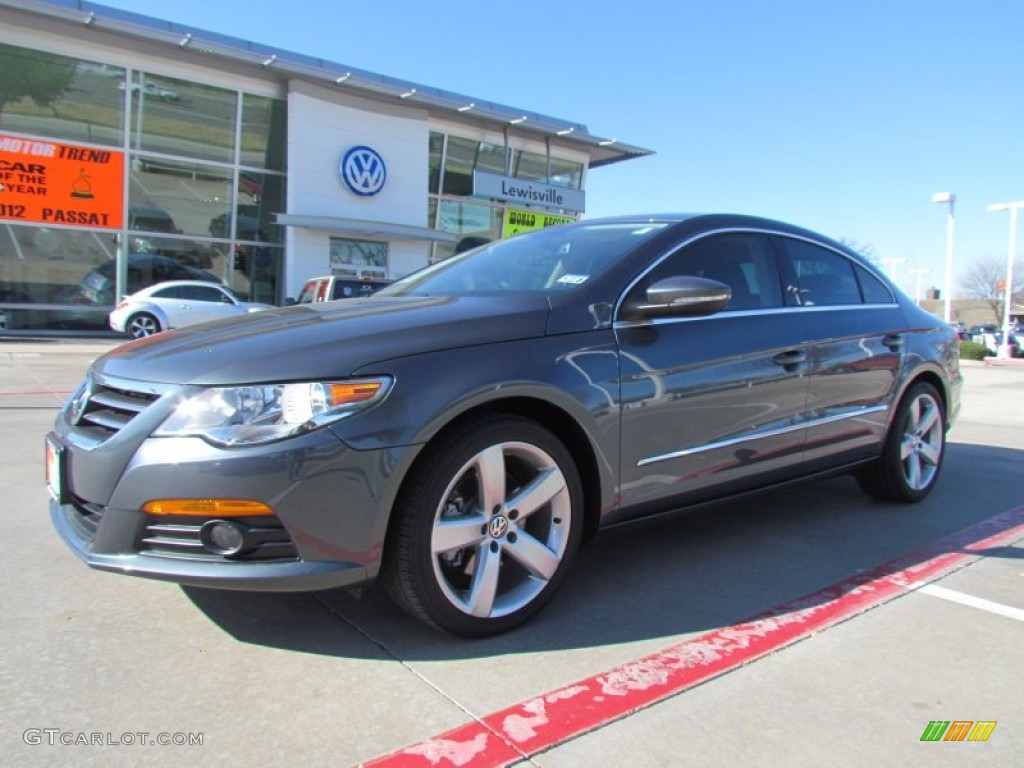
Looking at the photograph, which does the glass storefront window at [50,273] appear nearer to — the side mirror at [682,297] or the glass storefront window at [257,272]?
the glass storefront window at [257,272]

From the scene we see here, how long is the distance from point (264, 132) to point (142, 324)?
727 cm

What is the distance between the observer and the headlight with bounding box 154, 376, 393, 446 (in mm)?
2297

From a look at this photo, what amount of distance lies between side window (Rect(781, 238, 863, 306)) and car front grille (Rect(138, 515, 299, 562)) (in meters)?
2.78

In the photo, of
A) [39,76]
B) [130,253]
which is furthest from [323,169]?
[39,76]

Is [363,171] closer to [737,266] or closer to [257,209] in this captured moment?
[257,209]

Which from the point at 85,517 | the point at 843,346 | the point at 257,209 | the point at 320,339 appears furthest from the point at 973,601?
the point at 257,209

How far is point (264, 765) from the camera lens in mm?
1964

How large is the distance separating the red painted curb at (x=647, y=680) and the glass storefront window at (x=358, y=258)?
19.2 m

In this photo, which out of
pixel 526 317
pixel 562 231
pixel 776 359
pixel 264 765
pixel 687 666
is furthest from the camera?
pixel 562 231

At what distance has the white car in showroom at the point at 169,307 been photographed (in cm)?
1642

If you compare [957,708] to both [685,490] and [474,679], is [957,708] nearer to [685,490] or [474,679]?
[685,490]

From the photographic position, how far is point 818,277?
411cm

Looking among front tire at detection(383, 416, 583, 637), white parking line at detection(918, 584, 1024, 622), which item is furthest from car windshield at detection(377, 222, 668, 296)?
white parking line at detection(918, 584, 1024, 622)

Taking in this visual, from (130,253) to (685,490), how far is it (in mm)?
19263
